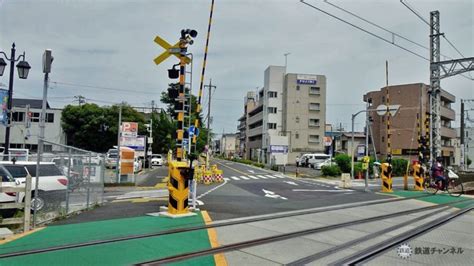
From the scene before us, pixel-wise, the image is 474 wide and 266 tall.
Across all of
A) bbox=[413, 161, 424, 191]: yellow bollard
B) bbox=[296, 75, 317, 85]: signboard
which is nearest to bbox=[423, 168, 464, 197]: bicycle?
bbox=[413, 161, 424, 191]: yellow bollard

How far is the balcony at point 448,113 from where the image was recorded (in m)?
60.9

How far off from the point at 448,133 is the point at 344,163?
38.5 metres

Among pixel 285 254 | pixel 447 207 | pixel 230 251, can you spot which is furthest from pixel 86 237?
pixel 447 207

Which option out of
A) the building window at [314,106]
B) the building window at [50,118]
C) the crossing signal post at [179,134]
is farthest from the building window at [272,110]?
the crossing signal post at [179,134]

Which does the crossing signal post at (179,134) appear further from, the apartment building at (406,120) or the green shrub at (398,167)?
the apartment building at (406,120)

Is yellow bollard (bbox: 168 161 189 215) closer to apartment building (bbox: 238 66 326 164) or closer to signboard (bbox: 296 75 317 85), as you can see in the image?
apartment building (bbox: 238 66 326 164)

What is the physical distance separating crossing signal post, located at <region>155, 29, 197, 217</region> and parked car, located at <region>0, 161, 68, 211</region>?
287cm

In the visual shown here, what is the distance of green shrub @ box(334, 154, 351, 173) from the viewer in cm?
3422

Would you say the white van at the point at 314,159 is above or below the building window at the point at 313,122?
below

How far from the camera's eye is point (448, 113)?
63.1 m

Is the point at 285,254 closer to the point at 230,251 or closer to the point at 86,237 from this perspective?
the point at 230,251

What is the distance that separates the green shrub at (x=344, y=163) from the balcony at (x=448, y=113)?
34235mm

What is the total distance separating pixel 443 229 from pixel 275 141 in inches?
1947

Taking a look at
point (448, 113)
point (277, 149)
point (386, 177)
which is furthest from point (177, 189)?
point (448, 113)
